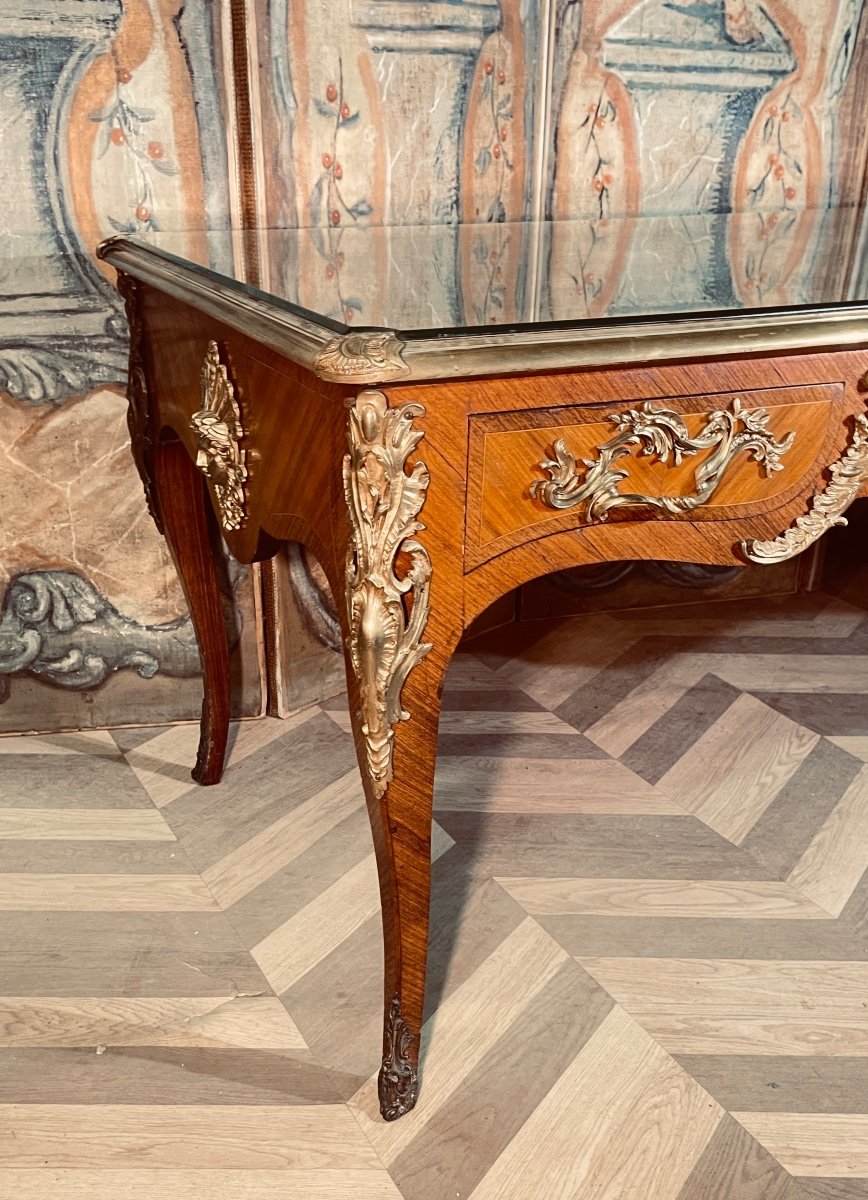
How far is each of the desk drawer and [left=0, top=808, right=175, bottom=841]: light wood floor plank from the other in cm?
80

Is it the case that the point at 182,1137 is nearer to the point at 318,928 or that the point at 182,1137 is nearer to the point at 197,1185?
the point at 197,1185

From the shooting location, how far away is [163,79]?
4.52ft

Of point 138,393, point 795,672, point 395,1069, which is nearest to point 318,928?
point 395,1069

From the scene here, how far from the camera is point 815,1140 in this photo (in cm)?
97

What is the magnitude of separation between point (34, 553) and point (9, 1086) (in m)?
0.75

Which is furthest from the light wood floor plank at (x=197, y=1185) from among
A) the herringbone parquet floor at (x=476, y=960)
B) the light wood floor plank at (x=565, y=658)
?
the light wood floor plank at (x=565, y=658)

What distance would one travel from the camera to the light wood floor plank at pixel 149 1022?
1.08 meters

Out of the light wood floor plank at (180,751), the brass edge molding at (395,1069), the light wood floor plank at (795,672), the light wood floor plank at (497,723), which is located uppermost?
the brass edge molding at (395,1069)

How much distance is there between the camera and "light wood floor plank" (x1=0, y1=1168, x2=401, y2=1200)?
91cm

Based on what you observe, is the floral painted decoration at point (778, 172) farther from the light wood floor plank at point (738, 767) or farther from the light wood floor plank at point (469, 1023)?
the light wood floor plank at point (469, 1023)

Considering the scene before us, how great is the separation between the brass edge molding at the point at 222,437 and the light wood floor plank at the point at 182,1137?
1.79 feet

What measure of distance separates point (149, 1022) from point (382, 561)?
624mm

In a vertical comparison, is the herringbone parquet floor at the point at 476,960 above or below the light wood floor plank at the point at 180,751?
above

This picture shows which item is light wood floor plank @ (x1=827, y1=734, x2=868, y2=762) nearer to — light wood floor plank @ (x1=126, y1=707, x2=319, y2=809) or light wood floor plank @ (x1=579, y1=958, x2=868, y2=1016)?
light wood floor plank @ (x1=579, y1=958, x2=868, y2=1016)
